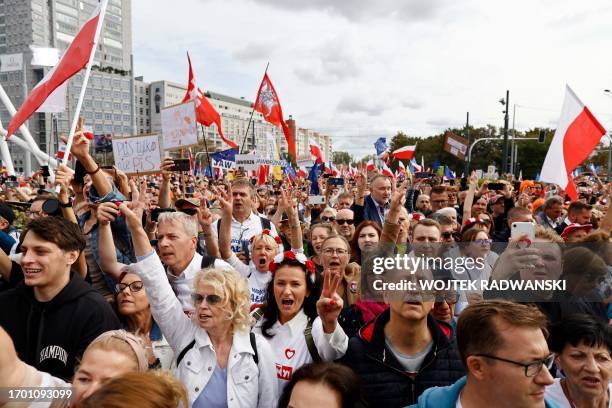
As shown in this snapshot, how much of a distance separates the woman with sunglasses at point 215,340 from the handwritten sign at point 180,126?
16.2 ft

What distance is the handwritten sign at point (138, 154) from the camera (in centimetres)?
624

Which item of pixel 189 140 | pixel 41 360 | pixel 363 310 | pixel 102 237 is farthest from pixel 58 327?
pixel 189 140

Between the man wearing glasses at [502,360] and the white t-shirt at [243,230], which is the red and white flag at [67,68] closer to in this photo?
the white t-shirt at [243,230]

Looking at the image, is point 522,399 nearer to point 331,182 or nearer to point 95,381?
point 95,381

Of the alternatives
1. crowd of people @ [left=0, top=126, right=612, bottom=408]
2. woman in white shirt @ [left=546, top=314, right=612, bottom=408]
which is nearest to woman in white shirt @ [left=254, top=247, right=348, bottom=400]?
crowd of people @ [left=0, top=126, right=612, bottom=408]

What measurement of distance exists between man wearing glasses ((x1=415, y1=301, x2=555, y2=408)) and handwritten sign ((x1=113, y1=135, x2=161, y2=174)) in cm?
515

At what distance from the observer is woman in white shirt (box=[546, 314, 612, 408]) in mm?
2139

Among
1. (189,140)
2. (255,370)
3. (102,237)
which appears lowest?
(255,370)

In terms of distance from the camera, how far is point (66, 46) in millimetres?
74312

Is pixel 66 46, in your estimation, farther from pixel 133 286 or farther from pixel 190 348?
pixel 190 348

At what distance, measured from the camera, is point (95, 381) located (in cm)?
185

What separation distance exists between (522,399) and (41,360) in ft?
7.36

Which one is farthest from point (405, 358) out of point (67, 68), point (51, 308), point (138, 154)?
point (67, 68)

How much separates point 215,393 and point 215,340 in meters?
0.28
